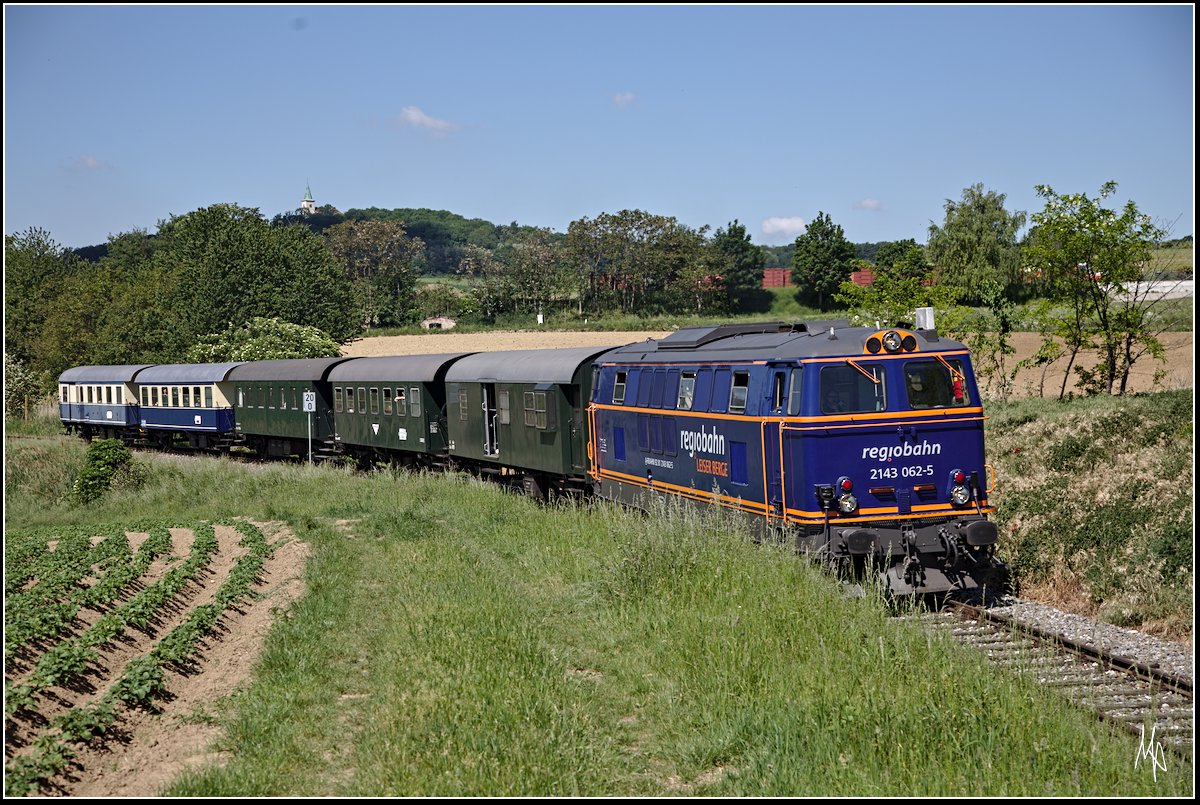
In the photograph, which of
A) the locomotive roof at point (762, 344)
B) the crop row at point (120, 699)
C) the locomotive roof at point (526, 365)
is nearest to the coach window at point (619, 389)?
the locomotive roof at point (762, 344)

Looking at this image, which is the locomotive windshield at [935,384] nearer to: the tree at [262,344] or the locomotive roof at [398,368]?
the locomotive roof at [398,368]

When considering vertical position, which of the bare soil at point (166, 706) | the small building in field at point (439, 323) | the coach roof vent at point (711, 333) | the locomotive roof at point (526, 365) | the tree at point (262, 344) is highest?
the small building in field at point (439, 323)

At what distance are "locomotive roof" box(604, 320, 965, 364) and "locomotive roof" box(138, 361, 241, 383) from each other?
2586cm

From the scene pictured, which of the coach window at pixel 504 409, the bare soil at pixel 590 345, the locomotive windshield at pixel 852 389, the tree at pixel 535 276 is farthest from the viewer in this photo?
the tree at pixel 535 276

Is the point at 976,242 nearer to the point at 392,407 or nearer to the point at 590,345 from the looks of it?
the point at 590,345

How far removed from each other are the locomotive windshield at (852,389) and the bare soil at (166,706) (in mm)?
6912

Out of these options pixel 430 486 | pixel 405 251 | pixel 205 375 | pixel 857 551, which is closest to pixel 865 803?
pixel 857 551

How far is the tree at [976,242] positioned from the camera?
73.2 metres

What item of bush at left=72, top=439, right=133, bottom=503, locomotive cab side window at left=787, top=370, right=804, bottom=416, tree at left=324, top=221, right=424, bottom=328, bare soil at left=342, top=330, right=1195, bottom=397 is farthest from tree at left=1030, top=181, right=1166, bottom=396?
tree at left=324, top=221, right=424, bottom=328

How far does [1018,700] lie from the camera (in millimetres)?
7910

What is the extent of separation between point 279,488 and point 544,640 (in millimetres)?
17842

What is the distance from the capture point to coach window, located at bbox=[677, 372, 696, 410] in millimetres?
15648

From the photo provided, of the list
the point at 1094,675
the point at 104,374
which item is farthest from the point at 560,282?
the point at 1094,675

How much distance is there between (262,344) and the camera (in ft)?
185
